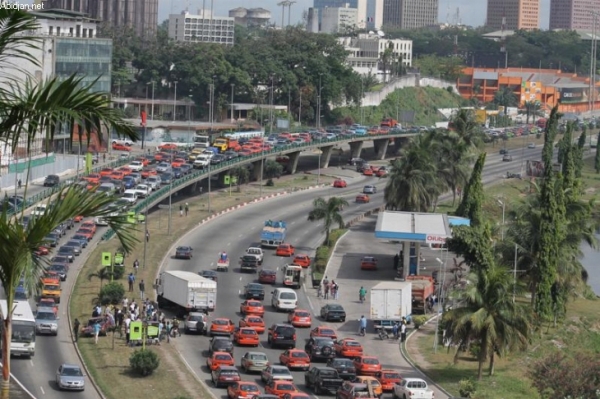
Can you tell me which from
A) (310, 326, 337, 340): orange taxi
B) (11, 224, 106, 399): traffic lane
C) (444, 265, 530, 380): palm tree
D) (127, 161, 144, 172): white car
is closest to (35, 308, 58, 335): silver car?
(11, 224, 106, 399): traffic lane

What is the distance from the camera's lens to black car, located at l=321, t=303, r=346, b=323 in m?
67.5

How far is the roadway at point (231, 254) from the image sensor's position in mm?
50844

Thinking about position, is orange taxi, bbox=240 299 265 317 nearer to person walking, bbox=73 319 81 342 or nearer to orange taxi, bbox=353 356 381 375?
person walking, bbox=73 319 81 342

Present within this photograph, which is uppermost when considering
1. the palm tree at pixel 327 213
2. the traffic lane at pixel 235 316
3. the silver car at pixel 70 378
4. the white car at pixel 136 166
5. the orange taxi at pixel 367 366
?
the white car at pixel 136 166

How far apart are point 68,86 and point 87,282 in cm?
5965

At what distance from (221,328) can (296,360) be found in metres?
6.98

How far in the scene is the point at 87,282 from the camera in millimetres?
69688

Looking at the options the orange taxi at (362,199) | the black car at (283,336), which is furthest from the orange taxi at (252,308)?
the orange taxi at (362,199)

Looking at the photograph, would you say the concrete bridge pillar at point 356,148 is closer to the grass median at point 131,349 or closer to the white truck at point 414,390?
the grass median at point 131,349

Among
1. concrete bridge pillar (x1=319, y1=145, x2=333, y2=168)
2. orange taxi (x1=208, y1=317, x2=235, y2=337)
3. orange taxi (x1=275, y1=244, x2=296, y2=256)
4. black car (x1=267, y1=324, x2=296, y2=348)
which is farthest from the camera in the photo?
concrete bridge pillar (x1=319, y1=145, x2=333, y2=168)

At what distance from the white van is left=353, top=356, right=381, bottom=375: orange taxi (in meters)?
15.6

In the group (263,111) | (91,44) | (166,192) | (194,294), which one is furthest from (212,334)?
(263,111)

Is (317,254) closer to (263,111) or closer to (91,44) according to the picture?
(91,44)

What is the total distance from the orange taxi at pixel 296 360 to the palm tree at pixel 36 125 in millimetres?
43210
